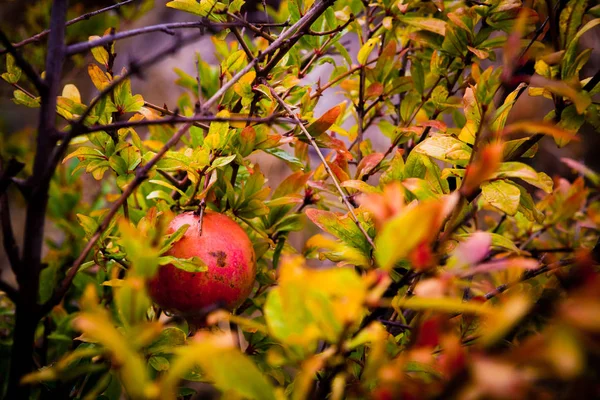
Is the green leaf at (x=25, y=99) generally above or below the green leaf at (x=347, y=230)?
above

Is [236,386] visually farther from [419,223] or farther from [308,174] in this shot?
[308,174]

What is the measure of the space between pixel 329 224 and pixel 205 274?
0.55 ft

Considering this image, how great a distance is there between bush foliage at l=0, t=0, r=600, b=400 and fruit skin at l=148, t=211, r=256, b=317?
0.10 feet

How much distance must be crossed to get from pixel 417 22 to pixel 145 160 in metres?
0.48

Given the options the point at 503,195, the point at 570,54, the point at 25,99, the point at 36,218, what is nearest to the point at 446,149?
the point at 503,195

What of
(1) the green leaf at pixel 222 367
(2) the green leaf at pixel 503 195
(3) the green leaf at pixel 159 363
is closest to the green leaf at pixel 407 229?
(1) the green leaf at pixel 222 367

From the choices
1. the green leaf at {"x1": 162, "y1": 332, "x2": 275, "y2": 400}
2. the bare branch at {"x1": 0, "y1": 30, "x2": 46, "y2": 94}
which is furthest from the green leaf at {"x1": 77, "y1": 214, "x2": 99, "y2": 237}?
the green leaf at {"x1": 162, "y1": 332, "x2": 275, "y2": 400}

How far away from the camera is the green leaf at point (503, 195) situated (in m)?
0.49

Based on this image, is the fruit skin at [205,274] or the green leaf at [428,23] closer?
the fruit skin at [205,274]

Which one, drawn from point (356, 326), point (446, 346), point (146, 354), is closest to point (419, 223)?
point (446, 346)

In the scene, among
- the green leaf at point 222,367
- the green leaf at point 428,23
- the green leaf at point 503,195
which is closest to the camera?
the green leaf at point 222,367

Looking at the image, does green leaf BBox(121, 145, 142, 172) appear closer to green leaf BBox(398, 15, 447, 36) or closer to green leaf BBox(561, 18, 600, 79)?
green leaf BBox(398, 15, 447, 36)

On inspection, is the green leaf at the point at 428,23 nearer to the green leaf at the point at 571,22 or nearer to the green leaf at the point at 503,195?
the green leaf at the point at 571,22

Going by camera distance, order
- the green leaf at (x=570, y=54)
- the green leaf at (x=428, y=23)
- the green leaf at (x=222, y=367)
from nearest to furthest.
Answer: the green leaf at (x=222, y=367) → the green leaf at (x=570, y=54) → the green leaf at (x=428, y=23)
